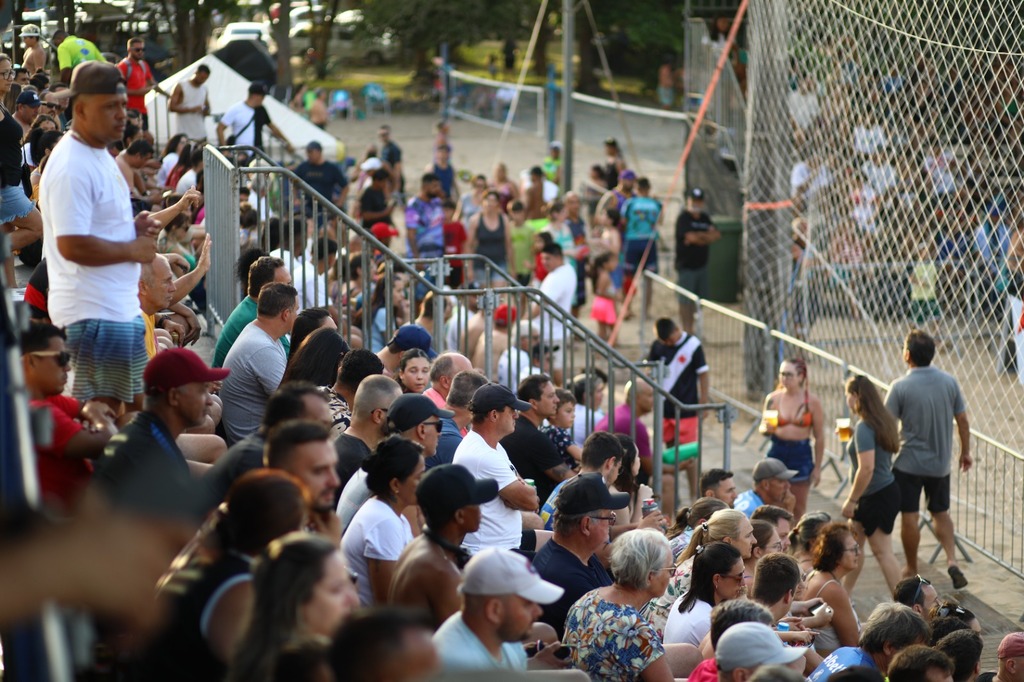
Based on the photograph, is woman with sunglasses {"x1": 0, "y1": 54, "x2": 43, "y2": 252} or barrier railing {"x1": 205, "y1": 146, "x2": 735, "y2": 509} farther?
barrier railing {"x1": 205, "y1": 146, "x2": 735, "y2": 509}

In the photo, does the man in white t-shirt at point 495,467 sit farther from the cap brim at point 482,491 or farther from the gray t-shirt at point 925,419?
the gray t-shirt at point 925,419

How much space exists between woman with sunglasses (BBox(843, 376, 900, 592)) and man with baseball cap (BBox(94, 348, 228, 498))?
5.99 meters

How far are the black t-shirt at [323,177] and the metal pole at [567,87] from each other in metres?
4.58

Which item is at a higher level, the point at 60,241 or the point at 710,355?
the point at 60,241

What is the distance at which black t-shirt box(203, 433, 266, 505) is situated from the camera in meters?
4.53

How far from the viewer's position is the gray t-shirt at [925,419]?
391 inches

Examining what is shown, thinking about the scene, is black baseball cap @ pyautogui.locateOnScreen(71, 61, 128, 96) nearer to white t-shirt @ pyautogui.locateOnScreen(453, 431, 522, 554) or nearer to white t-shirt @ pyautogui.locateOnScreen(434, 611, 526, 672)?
white t-shirt @ pyautogui.locateOnScreen(434, 611, 526, 672)

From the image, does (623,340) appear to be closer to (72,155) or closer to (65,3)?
(65,3)

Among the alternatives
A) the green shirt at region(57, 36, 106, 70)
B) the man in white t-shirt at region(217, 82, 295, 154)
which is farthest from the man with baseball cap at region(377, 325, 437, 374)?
the green shirt at region(57, 36, 106, 70)

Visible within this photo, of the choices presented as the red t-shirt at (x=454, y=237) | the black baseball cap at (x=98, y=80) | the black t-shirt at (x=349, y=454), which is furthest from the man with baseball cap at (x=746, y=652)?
the red t-shirt at (x=454, y=237)

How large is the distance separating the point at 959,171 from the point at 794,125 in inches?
97.4

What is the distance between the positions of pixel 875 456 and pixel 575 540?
14.1 ft

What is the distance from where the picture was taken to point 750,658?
16.0ft

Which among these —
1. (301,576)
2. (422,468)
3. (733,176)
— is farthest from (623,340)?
(301,576)
